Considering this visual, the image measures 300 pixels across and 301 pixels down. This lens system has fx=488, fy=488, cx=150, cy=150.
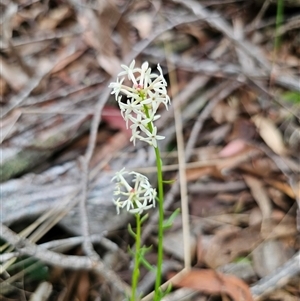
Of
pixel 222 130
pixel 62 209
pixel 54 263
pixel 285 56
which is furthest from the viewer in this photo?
pixel 285 56

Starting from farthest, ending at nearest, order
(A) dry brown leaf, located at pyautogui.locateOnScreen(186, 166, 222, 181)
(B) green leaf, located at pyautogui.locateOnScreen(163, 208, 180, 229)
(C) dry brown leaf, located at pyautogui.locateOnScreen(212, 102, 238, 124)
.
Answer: (C) dry brown leaf, located at pyautogui.locateOnScreen(212, 102, 238, 124) → (A) dry brown leaf, located at pyautogui.locateOnScreen(186, 166, 222, 181) → (B) green leaf, located at pyautogui.locateOnScreen(163, 208, 180, 229)

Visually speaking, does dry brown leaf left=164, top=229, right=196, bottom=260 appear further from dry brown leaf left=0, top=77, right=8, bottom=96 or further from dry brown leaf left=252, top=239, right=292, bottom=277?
dry brown leaf left=0, top=77, right=8, bottom=96

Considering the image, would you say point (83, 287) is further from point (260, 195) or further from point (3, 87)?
point (3, 87)

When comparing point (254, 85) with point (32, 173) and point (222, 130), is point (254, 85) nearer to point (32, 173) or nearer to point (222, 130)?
point (222, 130)

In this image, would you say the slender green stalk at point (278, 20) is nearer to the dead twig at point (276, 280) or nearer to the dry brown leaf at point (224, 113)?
the dry brown leaf at point (224, 113)

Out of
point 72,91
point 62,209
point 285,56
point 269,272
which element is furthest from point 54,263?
point 285,56

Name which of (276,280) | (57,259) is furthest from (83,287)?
(276,280)

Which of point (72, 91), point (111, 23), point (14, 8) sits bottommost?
point (72, 91)

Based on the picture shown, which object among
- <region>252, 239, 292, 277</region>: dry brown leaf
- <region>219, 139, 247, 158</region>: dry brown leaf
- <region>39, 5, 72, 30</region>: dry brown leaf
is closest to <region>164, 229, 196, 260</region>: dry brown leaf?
<region>252, 239, 292, 277</region>: dry brown leaf
